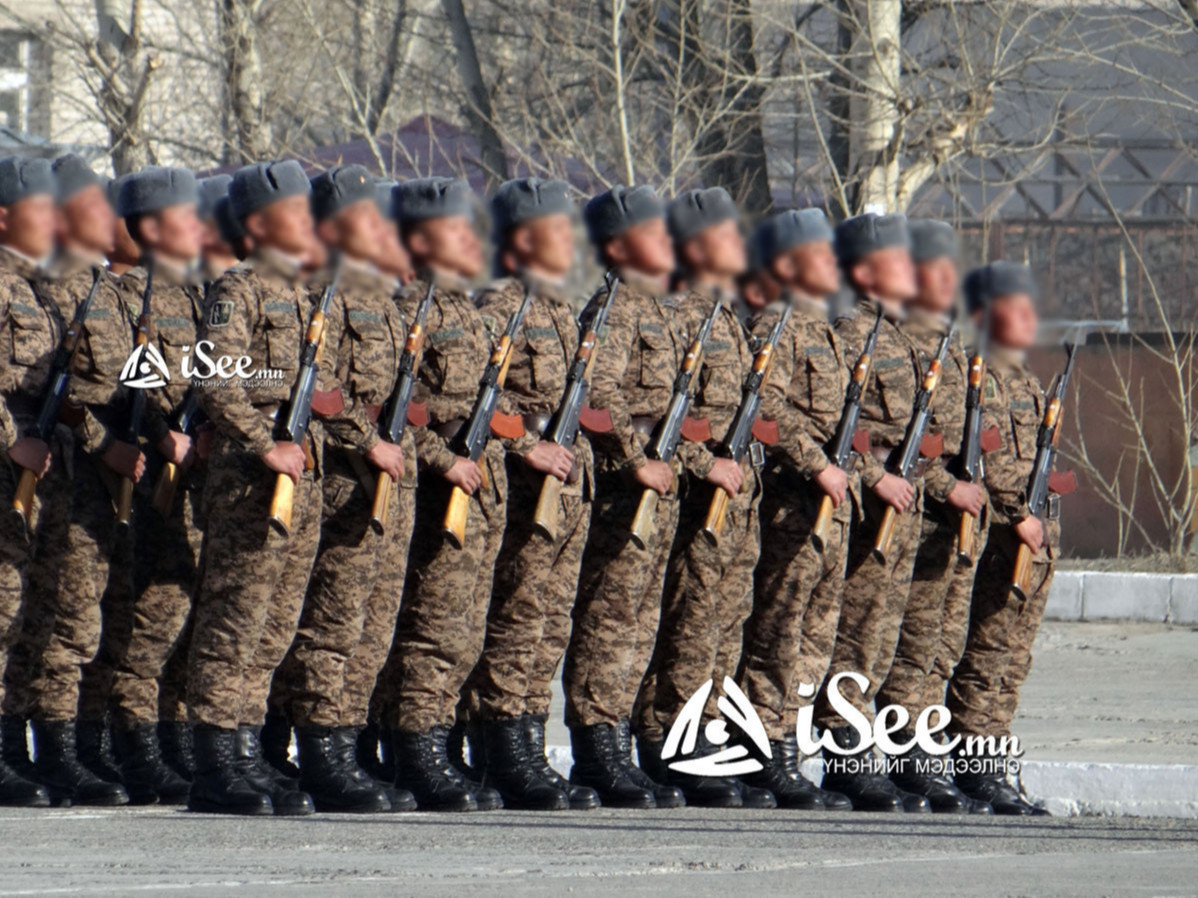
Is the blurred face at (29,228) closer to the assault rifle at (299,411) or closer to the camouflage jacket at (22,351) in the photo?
the camouflage jacket at (22,351)

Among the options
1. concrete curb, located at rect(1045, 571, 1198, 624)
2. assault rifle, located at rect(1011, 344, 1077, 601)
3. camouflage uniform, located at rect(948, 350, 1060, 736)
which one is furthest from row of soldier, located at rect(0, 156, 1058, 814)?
concrete curb, located at rect(1045, 571, 1198, 624)

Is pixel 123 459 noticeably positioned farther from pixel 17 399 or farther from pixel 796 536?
pixel 796 536

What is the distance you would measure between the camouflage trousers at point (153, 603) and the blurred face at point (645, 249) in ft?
4.99

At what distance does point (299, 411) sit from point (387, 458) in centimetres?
32

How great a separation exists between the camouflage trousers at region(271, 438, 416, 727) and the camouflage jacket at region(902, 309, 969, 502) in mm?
1911

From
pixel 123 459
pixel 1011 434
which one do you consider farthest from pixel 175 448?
pixel 1011 434

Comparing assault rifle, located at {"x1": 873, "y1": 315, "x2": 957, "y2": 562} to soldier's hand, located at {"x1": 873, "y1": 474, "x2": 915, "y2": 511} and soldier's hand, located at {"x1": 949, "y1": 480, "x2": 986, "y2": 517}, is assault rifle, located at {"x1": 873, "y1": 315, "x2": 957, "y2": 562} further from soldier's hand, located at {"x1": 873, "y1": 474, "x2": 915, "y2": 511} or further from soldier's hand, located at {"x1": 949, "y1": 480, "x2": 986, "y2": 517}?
soldier's hand, located at {"x1": 949, "y1": 480, "x2": 986, "y2": 517}

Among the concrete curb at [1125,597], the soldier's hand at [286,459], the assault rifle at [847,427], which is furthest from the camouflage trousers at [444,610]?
the concrete curb at [1125,597]

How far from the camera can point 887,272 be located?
25.4 ft

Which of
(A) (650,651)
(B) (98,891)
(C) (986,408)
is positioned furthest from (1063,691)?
(B) (98,891)

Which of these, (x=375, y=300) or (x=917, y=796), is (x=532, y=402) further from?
(x=917, y=796)

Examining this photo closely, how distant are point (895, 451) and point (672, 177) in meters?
6.33

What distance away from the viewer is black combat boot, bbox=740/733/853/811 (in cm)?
742

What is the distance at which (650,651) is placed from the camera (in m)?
7.39
